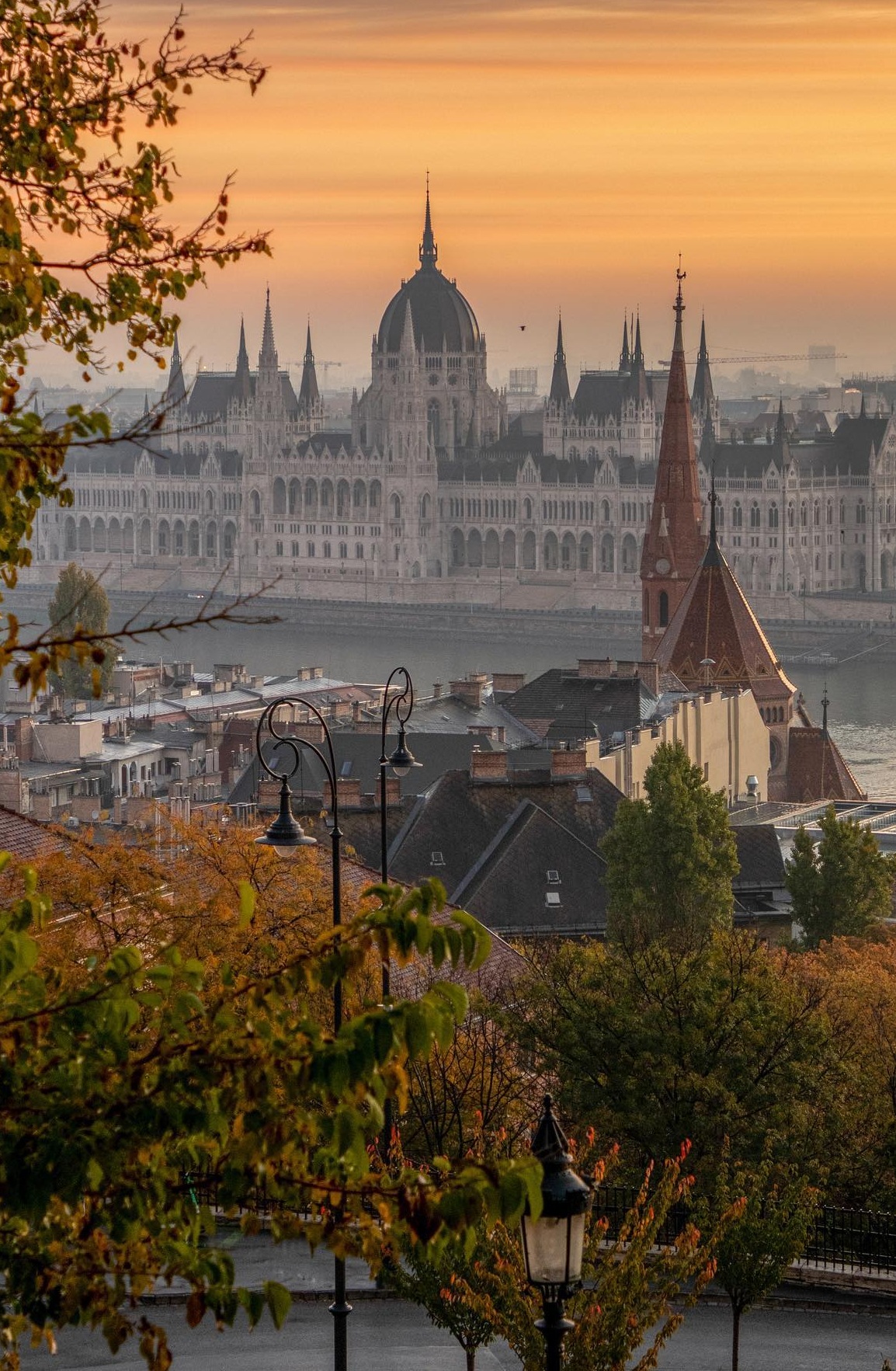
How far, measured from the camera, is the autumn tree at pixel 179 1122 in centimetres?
452

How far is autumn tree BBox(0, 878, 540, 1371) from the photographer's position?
4.52 meters

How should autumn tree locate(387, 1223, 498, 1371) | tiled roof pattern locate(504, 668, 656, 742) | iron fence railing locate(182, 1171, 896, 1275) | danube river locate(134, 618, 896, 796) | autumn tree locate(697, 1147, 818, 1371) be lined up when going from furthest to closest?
danube river locate(134, 618, 896, 796) < tiled roof pattern locate(504, 668, 656, 742) < iron fence railing locate(182, 1171, 896, 1275) < autumn tree locate(697, 1147, 818, 1371) < autumn tree locate(387, 1223, 498, 1371)

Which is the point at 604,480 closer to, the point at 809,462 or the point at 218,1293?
the point at 809,462

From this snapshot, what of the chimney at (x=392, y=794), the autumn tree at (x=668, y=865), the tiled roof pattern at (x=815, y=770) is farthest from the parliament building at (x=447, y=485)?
the autumn tree at (x=668, y=865)

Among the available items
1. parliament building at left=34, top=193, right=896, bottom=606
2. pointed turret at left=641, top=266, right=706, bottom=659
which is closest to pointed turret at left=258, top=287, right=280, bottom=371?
parliament building at left=34, top=193, right=896, bottom=606

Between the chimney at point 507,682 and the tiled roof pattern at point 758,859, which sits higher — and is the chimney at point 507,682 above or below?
above

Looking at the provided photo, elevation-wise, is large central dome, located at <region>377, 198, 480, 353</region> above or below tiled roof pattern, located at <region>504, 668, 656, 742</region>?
above

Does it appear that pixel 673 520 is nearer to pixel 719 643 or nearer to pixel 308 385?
pixel 719 643

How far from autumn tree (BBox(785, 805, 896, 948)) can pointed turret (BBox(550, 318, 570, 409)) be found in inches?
3856

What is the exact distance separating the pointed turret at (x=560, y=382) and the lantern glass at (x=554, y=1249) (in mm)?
119223

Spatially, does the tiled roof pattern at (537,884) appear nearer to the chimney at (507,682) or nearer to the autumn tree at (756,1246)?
the autumn tree at (756,1246)

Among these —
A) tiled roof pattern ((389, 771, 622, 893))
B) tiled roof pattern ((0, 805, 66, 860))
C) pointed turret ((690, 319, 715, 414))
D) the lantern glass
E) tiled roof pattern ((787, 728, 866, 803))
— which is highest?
pointed turret ((690, 319, 715, 414))

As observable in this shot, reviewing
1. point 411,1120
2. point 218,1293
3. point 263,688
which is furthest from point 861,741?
point 218,1293

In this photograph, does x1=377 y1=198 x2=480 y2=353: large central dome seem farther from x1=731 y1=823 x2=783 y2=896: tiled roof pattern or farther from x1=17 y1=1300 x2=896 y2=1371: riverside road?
x1=17 y1=1300 x2=896 y2=1371: riverside road
